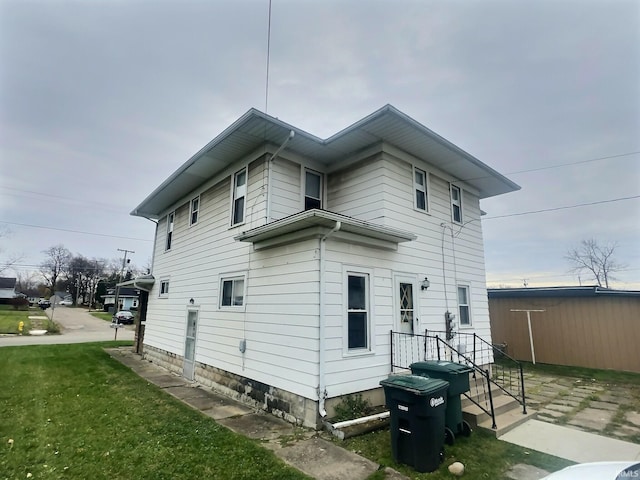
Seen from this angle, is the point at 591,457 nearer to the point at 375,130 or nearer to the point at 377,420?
the point at 377,420

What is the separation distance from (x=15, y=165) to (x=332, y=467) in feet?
80.7

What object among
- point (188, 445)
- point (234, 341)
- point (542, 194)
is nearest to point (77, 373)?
point (234, 341)

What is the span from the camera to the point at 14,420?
217 inches

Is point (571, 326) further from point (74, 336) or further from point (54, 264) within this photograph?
point (54, 264)

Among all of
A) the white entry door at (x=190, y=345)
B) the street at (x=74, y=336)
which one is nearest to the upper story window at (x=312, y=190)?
the white entry door at (x=190, y=345)

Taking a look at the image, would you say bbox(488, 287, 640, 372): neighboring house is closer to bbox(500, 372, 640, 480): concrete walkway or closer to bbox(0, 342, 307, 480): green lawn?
bbox(500, 372, 640, 480): concrete walkway

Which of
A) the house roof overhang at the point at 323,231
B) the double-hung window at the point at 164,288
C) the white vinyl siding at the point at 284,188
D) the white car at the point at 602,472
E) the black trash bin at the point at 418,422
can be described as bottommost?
the black trash bin at the point at 418,422

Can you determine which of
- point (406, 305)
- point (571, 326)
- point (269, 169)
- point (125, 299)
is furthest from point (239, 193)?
point (125, 299)

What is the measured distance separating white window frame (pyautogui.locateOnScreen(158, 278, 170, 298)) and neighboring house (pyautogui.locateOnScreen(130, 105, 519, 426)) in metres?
1.27

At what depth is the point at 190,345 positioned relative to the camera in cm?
952

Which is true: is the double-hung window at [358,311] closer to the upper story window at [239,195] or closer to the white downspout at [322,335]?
the white downspout at [322,335]

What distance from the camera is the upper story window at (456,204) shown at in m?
9.16

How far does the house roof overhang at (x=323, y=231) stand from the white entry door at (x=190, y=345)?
398 cm

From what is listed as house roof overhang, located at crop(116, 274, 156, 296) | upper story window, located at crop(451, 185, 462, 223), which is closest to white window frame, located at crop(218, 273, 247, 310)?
upper story window, located at crop(451, 185, 462, 223)
